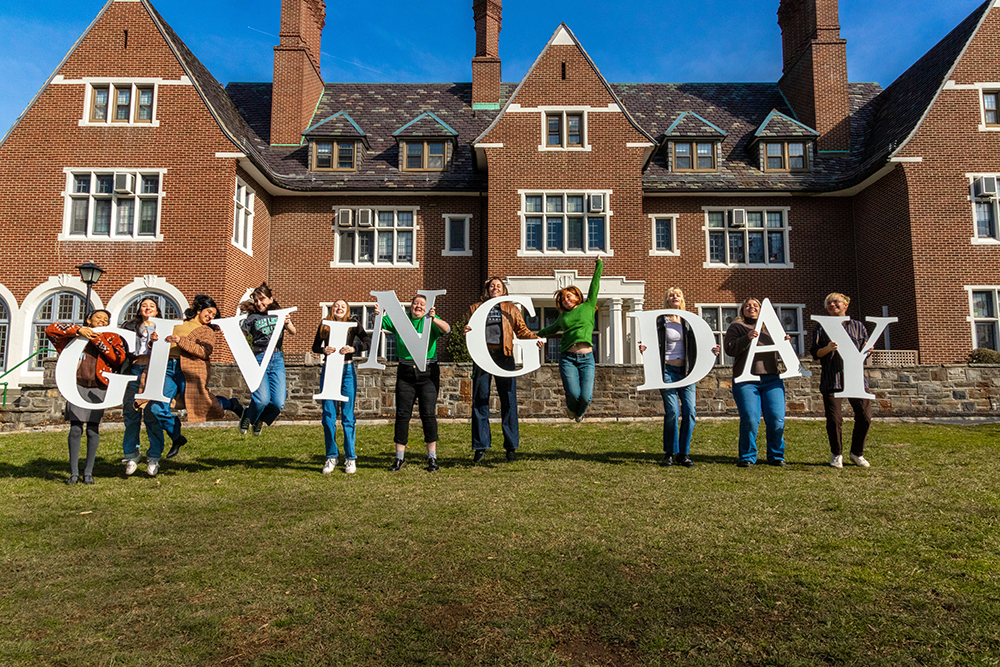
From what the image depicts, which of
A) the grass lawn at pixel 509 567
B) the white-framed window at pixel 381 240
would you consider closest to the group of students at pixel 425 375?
the grass lawn at pixel 509 567

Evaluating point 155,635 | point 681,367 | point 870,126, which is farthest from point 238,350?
point 870,126

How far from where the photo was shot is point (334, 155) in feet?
70.4

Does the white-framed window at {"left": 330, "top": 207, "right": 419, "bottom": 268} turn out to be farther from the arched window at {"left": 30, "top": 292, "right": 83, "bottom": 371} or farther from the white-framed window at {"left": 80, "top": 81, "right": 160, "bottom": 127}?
the arched window at {"left": 30, "top": 292, "right": 83, "bottom": 371}

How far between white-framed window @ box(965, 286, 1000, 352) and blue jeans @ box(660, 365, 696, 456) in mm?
15381

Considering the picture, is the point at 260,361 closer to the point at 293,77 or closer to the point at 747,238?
the point at 747,238

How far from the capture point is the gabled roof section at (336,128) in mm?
21266

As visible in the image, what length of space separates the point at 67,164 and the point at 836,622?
22188 mm

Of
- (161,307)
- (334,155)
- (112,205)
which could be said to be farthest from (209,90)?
(161,307)

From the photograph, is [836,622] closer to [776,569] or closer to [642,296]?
[776,569]

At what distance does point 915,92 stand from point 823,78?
10.2 ft

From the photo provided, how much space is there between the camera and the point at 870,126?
22.8m

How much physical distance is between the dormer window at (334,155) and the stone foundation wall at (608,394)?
35.0 ft

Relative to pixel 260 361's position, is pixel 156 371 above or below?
below

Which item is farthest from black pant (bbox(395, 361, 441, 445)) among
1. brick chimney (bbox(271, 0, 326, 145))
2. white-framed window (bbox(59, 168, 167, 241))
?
brick chimney (bbox(271, 0, 326, 145))
